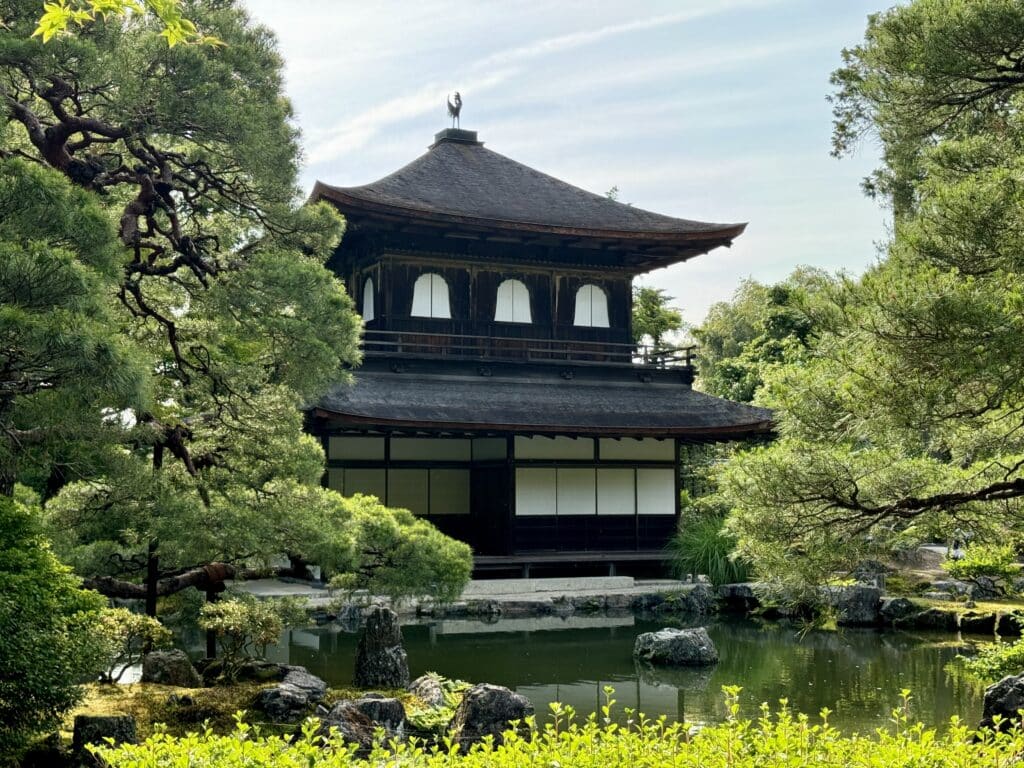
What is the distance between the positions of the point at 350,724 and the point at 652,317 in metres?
26.3

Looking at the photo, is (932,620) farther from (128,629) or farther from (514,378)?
(128,629)

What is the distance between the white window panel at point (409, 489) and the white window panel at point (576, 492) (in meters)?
2.73

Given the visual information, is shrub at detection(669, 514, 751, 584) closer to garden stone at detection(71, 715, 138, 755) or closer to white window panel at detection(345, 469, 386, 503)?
white window panel at detection(345, 469, 386, 503)

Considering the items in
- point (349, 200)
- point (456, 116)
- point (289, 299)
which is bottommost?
point (289, 299)

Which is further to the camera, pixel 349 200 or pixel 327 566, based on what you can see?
pixel 349 200

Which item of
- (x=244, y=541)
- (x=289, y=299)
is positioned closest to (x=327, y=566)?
(x=244, y=541)

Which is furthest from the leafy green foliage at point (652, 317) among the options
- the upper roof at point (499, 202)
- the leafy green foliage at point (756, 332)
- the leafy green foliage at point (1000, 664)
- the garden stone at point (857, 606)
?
the leafy green foliage at point (1000, 664)

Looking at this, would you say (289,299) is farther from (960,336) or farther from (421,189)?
(421,189)

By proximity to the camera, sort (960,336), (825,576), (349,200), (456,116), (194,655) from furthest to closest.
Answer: (456,116), (349,200), (194,655), (825,576), (960,336)

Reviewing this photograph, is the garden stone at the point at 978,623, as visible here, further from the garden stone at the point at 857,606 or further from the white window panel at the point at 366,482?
the white window panel at the point at 366,482

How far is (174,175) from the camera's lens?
30.8 feet

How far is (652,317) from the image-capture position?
33500mm

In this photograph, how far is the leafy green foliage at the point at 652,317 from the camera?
33.5 metres

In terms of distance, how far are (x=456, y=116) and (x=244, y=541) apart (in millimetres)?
18697
